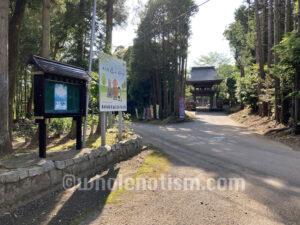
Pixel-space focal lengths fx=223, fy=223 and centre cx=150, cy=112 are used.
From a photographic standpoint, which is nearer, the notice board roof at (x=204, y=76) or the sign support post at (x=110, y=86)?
the sign support post at (x=110, y=86)

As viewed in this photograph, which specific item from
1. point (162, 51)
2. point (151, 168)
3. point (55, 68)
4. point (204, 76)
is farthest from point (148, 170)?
point (204, 76)

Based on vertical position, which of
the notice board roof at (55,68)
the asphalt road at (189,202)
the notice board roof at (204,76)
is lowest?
the asphalt road at (189,202)

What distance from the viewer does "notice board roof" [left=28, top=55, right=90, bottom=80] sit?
4359 millimetres

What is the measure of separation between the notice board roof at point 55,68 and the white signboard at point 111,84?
1.72 ft

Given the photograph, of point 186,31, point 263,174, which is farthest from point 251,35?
point 263,174

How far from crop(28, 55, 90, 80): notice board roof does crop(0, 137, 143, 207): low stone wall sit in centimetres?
181

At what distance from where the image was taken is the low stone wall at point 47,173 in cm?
328

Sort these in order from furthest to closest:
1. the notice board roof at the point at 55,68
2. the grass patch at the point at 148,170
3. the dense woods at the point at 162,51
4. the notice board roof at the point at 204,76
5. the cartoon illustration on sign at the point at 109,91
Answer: the notice board roof at the point at 204,76
the dense woods at the point at 162,51
the cartoon illustration on sign at the point at 109,91
the notice board roof at the point at 55,68
the grass patch at the point at 148,170

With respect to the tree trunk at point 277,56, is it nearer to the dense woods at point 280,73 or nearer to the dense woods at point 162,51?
the dense woods at point 280,73

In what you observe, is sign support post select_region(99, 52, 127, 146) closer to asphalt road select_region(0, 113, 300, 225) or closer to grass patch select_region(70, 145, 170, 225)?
grass patch select_region(70, 145, 170, 225)

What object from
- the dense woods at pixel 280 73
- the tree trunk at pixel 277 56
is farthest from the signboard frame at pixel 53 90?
the tree trunk at pixel 277 56

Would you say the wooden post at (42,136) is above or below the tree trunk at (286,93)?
below

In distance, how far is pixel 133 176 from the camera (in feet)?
16.1

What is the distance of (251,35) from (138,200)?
19.6 m
